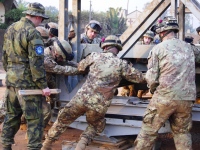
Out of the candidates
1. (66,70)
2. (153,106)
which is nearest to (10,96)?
(66,70)

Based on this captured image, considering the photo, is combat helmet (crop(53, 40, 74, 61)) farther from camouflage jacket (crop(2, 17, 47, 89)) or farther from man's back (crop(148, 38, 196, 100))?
man's back (crop(148, 38, 196, 100))

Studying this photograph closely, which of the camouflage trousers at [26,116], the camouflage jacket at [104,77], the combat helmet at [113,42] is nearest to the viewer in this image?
the camouflage trousers at [26,116]

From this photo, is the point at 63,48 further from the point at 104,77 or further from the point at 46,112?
the point at 46,112

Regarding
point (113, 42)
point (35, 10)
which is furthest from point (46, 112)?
point (35, 10)

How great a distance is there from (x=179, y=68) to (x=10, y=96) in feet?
7.39

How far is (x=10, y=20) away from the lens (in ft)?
97.8

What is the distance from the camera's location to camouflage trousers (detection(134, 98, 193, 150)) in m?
4.96

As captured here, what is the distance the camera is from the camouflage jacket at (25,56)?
5004 mm

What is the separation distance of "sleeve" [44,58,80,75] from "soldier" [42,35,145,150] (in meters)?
0.37

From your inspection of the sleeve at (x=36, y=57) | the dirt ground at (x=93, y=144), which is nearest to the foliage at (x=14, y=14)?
the dirt ground at (x=93, y=144)

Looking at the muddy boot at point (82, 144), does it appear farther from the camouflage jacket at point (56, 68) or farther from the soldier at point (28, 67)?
the camouflage jacket at point (56, 68)

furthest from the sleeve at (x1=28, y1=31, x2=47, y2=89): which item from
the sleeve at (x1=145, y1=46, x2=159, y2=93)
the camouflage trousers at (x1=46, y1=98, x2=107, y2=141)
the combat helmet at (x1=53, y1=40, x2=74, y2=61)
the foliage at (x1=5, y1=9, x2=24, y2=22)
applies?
the foliage at (x1=5, y1=9, x2=24, y2=22)

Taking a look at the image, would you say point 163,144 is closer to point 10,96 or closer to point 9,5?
point 10,96

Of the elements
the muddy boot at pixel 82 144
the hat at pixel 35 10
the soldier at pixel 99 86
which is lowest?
the muddy boot at pixel 82 144
